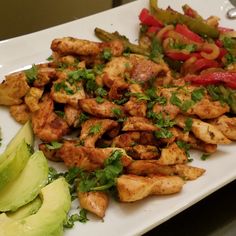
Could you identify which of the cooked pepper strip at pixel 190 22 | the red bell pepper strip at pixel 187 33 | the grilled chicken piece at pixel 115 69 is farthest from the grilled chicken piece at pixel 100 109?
the cooked pepper strip at pixel 190 22

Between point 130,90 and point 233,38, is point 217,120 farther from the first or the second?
point 233,38

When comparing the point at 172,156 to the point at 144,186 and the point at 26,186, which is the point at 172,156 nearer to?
the point at 144,186

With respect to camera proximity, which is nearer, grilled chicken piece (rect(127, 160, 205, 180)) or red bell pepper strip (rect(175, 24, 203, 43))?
grilled chicken piece (rect(127, 160, 205, 180))

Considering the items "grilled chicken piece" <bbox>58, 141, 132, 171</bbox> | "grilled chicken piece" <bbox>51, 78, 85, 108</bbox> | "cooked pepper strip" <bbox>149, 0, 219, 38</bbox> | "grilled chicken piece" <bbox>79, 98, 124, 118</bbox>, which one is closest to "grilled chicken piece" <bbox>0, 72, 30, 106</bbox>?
"grilled chicken piece" <bbox>51, 78, 85, 108</bbox>

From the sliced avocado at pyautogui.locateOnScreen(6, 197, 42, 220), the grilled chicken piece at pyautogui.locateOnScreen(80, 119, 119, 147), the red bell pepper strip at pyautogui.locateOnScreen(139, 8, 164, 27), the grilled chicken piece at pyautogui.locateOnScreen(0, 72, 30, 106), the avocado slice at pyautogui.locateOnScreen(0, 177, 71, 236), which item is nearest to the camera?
the avocado slice at pyautogui.locateOnScreen(0, 177, 71, 236)

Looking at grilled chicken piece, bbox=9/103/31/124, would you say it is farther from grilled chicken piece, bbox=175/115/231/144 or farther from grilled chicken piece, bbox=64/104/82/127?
grilled chicken piece, bbox=175/115/231/144

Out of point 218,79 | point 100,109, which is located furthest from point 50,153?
point 218,79
